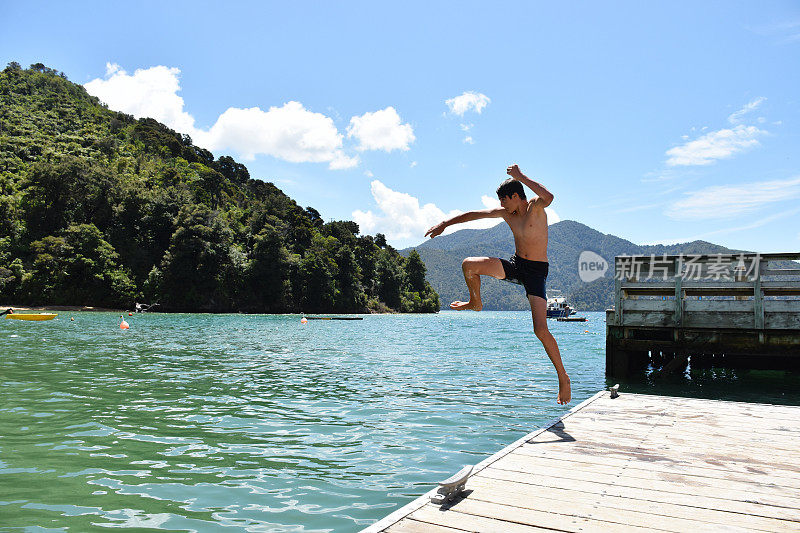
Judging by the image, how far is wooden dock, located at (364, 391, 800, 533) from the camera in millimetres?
3123

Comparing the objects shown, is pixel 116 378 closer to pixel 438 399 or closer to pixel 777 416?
pixel 438 399

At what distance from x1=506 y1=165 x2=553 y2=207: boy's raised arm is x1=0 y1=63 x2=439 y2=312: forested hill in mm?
82959

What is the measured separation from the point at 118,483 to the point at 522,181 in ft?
18.0

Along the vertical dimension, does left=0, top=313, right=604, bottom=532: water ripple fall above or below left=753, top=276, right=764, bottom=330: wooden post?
below

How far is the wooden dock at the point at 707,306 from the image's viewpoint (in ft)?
40.5

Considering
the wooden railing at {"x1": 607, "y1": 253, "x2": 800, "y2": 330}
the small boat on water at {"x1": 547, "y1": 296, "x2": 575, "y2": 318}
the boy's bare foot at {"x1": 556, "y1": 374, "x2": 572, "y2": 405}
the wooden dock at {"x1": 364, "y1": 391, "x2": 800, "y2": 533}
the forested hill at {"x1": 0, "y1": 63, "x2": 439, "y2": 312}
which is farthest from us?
the small boat on water at {"x1": 547, "y1": 296, "x2": 575, "y2": 318}

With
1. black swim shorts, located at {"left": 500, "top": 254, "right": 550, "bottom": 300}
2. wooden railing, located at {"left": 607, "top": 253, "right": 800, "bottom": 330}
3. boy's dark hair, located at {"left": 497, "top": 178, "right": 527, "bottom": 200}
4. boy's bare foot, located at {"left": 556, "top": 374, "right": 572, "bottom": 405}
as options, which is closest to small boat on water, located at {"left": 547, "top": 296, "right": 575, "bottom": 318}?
wooden railing, located at {"left": 607, "top": 253, "right": 800, "bottom": 330}

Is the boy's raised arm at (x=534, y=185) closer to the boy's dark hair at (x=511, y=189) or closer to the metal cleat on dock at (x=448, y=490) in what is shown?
the boy's dark hair at (x=511, y=189)

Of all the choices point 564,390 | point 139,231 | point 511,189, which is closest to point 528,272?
point 511,189

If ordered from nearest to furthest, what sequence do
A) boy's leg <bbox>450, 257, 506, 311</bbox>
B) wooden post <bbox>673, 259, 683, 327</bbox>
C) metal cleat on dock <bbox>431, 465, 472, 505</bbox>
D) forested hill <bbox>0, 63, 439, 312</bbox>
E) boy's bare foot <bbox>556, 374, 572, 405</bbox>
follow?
metal cleat on dock <bbox>431, 465, 472, 505</bbox> → boy's leg <bbox>450, 257, 506, 311</bbox> → boy's bare foot <bbox>556, 374, 572, 405</bbox> → wooden post <bbox>673, 259, 683, 327</bbox> → forested hill <bbox>0, 63, 439, 312</bbox>

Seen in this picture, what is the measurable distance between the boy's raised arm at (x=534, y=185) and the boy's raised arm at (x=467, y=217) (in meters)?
0.35

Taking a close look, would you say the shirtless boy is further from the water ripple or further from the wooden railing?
the wooden railing

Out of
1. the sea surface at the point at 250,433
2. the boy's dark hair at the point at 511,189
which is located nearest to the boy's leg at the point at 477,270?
the boy's dark hair at the point at 511,189

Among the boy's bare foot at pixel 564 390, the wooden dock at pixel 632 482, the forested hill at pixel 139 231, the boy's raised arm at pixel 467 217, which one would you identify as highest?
the forested hill at pixel 139 231
